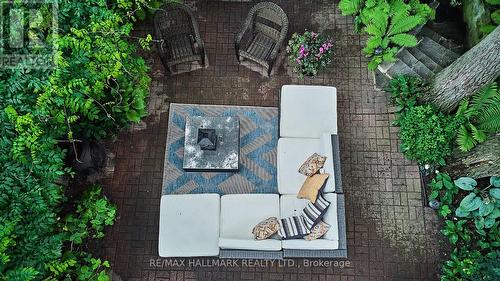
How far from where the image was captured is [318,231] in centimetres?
664

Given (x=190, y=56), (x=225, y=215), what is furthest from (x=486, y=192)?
(x=190, y=56)

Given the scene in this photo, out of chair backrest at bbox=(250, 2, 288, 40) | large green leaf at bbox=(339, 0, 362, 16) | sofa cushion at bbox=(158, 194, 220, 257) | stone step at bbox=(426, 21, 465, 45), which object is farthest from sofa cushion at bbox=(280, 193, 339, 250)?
stone step at bbox=(426, 21, 465, 45)

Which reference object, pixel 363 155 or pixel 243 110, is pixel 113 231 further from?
pixel 363 155

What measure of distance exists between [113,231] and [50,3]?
12.5 ft

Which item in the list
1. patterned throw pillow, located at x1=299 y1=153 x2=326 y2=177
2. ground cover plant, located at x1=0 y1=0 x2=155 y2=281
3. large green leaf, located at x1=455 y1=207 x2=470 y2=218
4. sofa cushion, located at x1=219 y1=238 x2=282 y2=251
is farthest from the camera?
large green leaf, located at x1=455 y1=207 x2=470 y2=218

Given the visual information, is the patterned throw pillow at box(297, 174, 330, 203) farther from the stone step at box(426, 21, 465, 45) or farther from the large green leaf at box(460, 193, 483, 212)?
the stone step at box(426, 21, 465, 45)

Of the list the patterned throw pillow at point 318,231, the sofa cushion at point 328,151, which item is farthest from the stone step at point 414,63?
the patterned throw pillow at point 318,231

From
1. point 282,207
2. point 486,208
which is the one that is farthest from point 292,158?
point 486,208

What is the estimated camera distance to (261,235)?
21.9 feet

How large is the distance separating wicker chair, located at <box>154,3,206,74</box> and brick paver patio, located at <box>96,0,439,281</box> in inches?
18.7

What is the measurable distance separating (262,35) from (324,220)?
3.83 meters

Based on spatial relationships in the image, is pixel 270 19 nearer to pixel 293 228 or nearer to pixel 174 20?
pixel 174 20

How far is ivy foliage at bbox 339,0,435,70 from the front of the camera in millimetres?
7891

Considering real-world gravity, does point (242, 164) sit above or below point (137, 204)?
above
